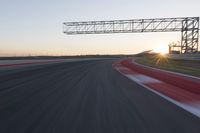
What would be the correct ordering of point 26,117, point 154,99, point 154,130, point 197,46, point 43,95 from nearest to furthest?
1. point 154,130
2. point 26,117
3. point 154,99
4. point 43,95
5. point 197,46

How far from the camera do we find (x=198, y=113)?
9531 millimetres

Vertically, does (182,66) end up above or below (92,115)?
Result: below

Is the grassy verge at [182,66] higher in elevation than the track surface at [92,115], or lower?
lower

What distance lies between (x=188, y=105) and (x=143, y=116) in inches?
94.4

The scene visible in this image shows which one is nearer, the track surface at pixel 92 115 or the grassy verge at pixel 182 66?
the track surface at pixel 92 115

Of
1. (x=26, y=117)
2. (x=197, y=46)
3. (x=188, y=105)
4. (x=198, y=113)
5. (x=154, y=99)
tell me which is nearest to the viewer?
(x=26, y=117)

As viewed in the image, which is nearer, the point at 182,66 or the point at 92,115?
the point at 92,115

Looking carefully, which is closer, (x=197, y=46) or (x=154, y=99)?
(x=154, y=99)

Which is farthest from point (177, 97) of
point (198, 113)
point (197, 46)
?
point (197, 46)

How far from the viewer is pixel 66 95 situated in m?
13.3

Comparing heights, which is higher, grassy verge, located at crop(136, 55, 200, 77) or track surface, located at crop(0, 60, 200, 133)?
track surface, located at crop(0, 60, 200, 133)

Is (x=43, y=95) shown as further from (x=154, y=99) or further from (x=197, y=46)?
(x=197, y=46)

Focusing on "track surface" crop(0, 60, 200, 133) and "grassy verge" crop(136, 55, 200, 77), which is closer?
"track surface" crop(0, 60, 200, 133)

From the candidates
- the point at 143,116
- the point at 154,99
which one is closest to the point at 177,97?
the point at 154,99
